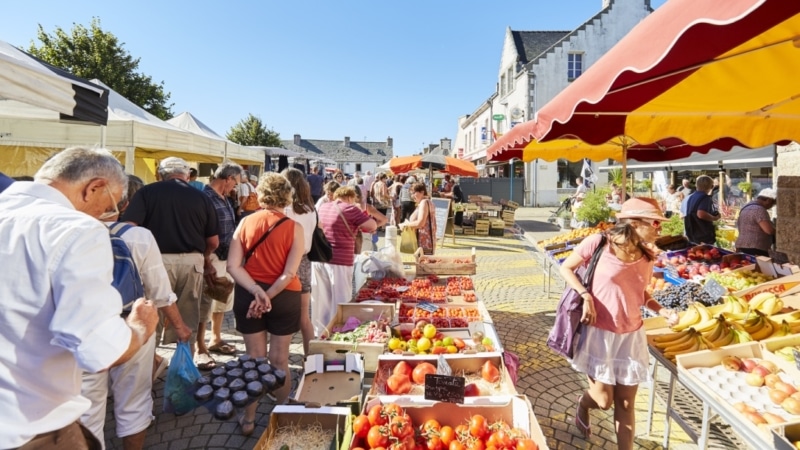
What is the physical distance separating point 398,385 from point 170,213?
2.59 m

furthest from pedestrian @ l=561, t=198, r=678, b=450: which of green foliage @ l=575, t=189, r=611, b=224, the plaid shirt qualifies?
green foliage @ l=575, t=189, r=611, b=224

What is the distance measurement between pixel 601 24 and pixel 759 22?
2568 cm

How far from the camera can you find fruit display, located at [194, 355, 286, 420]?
8.03ft

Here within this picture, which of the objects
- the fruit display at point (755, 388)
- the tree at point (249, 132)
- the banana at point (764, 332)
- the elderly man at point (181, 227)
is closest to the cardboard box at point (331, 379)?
the elderly man at point (181, 227)

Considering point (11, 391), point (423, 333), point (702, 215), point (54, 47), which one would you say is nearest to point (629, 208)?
point (423, 333)

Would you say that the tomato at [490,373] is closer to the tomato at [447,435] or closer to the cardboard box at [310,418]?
the tomato at [447,435]

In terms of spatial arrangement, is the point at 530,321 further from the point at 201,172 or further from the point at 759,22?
the point at 201,172

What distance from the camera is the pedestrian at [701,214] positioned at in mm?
6887

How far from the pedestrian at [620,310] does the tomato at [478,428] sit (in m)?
1.07

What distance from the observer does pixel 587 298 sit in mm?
2838

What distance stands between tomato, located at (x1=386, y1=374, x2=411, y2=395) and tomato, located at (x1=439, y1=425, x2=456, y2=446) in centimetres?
46

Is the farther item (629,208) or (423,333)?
(423,333)

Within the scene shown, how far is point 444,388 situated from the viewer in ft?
7.99

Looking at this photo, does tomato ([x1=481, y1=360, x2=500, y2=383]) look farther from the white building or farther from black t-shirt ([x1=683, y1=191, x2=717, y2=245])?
the white building
